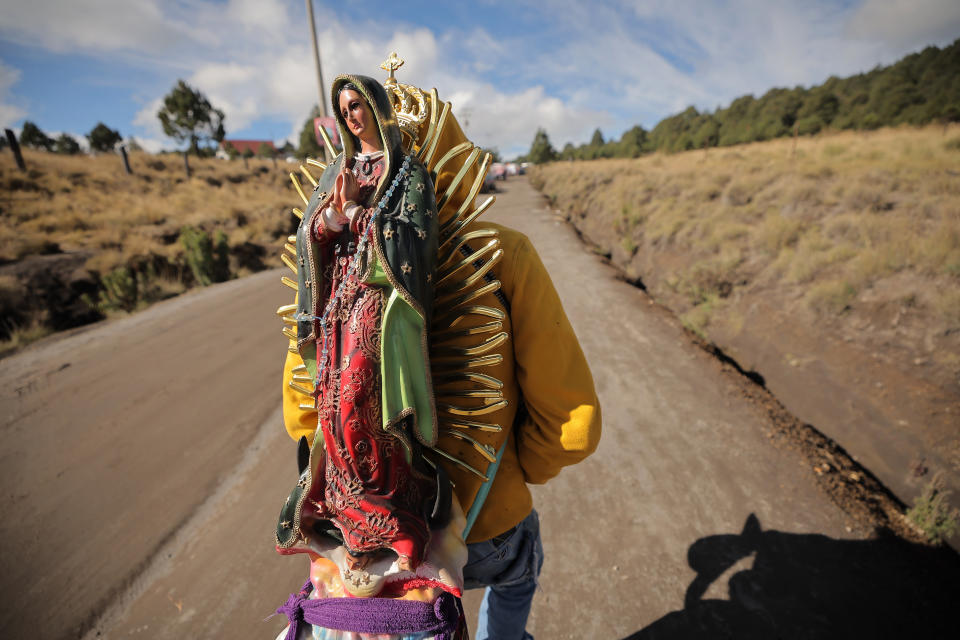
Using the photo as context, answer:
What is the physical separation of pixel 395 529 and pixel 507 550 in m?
0.65

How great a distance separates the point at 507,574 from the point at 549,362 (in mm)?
899

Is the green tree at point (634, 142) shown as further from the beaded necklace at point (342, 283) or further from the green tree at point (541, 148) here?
the beaded necklace at point (342, 283)

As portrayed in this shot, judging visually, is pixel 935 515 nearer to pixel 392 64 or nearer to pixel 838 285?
pixel 838 285

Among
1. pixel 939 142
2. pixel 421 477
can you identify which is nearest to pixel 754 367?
pixel 421 477

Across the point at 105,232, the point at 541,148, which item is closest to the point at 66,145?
the point at 105,232

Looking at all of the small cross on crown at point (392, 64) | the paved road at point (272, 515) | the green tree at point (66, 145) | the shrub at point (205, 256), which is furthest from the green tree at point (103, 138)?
the small cross on crown at point (392, 64)

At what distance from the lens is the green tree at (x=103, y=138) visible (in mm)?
29156

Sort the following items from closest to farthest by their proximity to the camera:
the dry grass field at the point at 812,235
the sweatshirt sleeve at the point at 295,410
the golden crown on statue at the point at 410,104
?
the golden crown on statue at the point at 410,104 < the sweatshirt sleeve at the point at 295,410 < the dry grass field at the point at 812,235

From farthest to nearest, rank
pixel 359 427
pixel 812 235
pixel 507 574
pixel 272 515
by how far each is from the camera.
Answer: pixel 812 235
pixel 272 515
pixel 507 574
pixel 359 427

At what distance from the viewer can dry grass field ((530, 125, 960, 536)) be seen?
3.76 meters

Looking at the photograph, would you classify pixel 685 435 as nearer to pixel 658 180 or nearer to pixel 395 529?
pixel 395 529

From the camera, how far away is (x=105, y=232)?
10742mm

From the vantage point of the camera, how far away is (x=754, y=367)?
4973mm

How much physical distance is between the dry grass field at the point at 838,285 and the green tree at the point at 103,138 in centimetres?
3778
